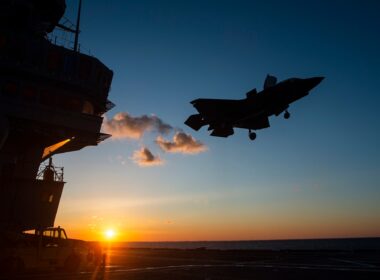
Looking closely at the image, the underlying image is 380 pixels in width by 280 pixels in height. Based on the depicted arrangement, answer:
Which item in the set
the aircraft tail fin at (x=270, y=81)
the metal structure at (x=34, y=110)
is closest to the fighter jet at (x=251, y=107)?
the aircraft tail fin at (x=270, y=81)

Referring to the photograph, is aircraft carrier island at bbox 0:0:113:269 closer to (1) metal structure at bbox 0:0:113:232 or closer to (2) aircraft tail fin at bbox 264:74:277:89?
(1) metal structure at bbox 0:0:113:232

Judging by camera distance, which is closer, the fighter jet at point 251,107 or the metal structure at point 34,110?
the fighter jet at point 251,107

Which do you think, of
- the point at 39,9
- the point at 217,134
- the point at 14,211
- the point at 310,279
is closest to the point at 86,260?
the point at 14,211

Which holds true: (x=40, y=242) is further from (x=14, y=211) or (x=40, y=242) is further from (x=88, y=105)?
(x=88, y=105)

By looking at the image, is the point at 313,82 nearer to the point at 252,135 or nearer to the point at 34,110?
the point at 252,135

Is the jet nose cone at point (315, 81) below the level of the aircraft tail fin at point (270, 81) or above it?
below

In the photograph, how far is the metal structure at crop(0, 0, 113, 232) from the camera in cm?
4084

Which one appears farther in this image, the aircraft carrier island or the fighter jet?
the aircraft carrier island

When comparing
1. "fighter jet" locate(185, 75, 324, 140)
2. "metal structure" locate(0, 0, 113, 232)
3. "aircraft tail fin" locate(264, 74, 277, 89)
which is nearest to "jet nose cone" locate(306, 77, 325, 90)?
"fighter jet" locate(185, 75, 324, 140)

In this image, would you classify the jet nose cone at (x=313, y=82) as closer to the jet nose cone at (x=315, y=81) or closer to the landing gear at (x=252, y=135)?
the jet nose cone at (x=315, y=81)

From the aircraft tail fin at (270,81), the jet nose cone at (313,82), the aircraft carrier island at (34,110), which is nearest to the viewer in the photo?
the jet nose cone at (313,82)

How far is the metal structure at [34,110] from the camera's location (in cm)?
4084

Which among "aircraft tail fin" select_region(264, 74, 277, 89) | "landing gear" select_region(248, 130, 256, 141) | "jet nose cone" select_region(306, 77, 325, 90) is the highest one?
"aircraft tail fin" select_region(264, 74, 277, 89)

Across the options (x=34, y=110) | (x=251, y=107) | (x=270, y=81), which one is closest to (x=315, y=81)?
(x=270, y=81)
